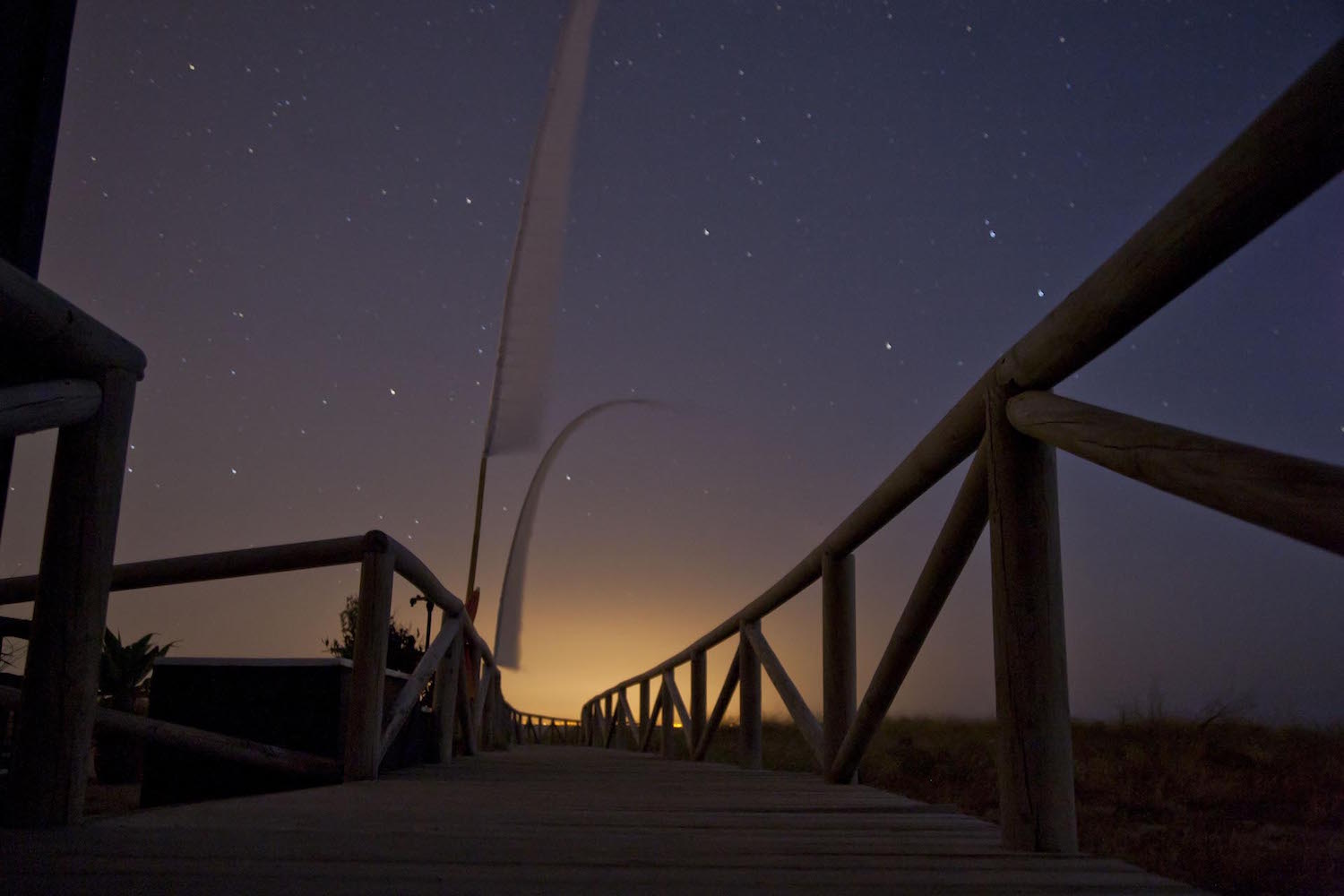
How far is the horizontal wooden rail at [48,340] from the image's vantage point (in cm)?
150

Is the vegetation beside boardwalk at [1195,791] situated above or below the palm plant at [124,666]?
below

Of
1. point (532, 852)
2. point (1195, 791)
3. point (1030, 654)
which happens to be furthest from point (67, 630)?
point (1195, 791)

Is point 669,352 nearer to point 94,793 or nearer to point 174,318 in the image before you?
point 174,318

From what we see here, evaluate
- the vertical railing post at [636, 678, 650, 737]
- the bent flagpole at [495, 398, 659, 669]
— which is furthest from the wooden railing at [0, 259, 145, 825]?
the bent flagpole at [495, 398, 659, 669]

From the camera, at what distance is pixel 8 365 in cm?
169

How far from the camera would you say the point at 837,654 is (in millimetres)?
3303

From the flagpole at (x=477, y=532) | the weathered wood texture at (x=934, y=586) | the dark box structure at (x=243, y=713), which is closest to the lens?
the weathered wood texture at (x=934, y=586)

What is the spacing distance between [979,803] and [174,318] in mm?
9255

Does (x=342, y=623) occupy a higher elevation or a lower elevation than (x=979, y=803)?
higher

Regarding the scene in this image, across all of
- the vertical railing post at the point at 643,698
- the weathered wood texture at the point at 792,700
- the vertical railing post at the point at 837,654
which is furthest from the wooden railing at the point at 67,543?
the vertical railing post at the point at 643,698

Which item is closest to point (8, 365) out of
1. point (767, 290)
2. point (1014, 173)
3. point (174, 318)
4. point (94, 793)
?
point (1014, 173)

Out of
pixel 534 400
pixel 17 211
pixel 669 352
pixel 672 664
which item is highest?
pixel 669 352

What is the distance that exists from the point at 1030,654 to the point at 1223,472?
74 cm

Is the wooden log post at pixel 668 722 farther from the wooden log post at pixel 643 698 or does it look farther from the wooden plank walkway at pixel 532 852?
the wooden plank walkway at pixel 532 852
